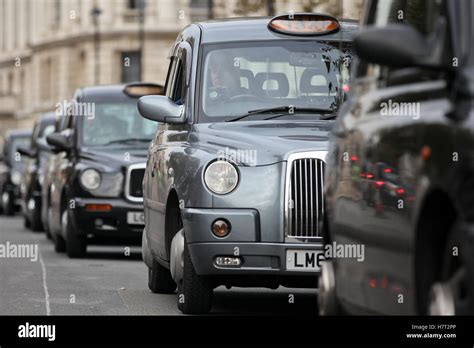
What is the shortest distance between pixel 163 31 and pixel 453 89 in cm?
9139

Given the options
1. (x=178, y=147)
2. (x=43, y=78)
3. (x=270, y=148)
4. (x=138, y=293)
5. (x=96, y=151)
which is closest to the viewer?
(x=270, y=148)

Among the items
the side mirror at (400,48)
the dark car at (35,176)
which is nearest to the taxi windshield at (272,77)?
the side mirror at (400,48)

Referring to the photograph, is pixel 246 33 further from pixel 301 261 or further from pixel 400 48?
pixel 400 48

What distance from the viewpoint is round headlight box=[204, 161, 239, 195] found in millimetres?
10227

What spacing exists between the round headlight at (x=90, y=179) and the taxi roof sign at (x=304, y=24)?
6788 mm

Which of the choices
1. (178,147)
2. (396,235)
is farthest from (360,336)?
(178,147)

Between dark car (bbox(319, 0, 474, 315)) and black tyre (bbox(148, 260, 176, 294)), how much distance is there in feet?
17.6

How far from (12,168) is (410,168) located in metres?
34.2

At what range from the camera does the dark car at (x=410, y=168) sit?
Answer: 5.54 metres

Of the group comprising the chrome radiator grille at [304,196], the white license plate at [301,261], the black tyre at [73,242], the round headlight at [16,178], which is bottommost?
the round headlight at [16,178]

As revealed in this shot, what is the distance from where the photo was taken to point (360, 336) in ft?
22.5

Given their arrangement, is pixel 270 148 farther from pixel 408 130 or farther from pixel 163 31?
pixel 163 31

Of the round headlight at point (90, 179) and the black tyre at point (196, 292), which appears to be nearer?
the black tyre at point (196, 292)

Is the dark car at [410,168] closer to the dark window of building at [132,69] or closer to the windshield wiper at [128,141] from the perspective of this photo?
the windshield wiper at [128,141]
